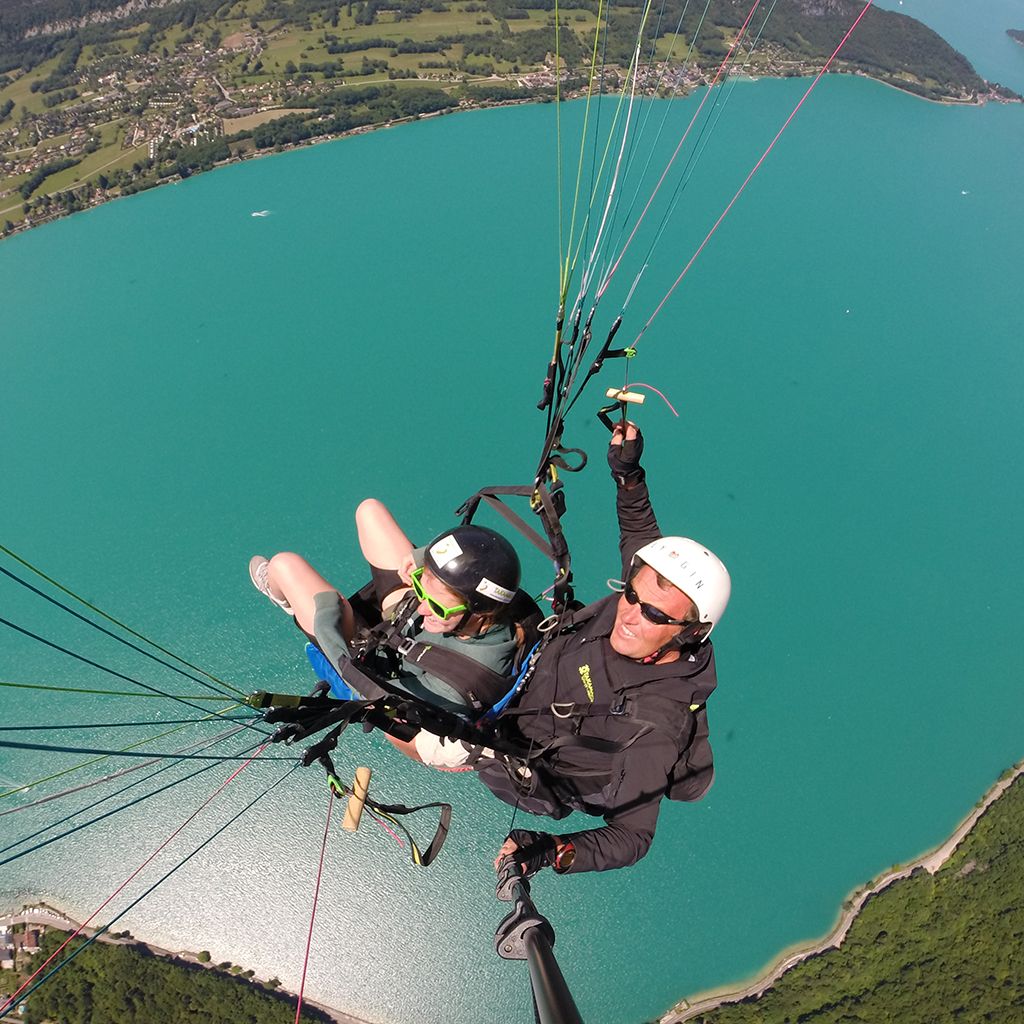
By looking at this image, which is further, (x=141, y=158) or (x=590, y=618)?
(x=141, y=158)

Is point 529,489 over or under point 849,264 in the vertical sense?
under

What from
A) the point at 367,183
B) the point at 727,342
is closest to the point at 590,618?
the point at 727,342

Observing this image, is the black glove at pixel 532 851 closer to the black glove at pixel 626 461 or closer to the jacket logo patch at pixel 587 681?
the jacket logo patch at pixel 587 681

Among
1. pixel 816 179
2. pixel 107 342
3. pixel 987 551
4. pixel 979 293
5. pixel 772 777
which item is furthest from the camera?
pixel 816 179

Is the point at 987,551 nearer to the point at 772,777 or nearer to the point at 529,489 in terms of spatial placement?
the point at 772,777

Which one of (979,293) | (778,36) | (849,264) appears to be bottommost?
(979,293)

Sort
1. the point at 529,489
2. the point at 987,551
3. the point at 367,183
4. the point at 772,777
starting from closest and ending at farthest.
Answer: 1. the point at 529,489
2. the point at 772,777
3. the point at 987,551
4. the point at 367,183

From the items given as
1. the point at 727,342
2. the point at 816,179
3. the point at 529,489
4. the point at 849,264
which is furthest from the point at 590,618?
the point at 816,179

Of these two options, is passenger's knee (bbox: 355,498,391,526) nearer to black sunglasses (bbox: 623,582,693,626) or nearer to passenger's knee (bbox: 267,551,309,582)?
passenger's knee (bbox: 267,551,309,582)
